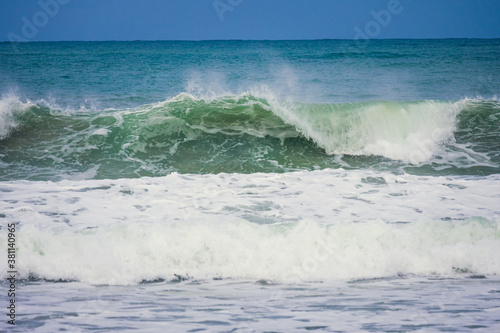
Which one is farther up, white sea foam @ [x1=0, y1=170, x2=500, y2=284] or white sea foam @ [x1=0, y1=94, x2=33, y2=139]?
white sea foam @ [x1=0, y1=94, x2=33, y2=139]

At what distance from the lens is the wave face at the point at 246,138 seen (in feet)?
31.6

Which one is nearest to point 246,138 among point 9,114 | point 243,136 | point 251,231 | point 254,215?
point 243,136

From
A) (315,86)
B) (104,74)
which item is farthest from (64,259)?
(104,74)

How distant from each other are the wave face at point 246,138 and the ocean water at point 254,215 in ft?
0.17

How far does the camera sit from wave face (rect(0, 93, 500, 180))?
9641mm

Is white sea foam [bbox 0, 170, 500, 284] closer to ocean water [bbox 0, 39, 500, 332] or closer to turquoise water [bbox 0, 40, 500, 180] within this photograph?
ocean water [bbox 0, 39, 500, 332]

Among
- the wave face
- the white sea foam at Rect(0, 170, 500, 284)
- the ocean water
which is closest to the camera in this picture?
the ocean water

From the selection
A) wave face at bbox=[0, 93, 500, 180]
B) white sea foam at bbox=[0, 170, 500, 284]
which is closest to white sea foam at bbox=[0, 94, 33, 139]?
wave face at bbox=[0, 93, 500, 180]

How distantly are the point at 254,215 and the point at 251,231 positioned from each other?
75 cm

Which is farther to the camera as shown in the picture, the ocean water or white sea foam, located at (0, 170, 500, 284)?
white sea foam, located at (0, 170, 500, 284)

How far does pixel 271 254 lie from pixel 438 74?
2231 centimetres

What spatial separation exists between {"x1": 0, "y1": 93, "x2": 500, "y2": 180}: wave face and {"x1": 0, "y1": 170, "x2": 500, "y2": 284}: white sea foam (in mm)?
1894

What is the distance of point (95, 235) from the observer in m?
5.68

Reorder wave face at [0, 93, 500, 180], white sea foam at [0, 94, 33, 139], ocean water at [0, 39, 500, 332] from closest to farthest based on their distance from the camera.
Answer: ocean water at [0, 39, 500, 332], wave face at [0, 93, 500, 180], white sea foam at [0, 94, 33, 139]
